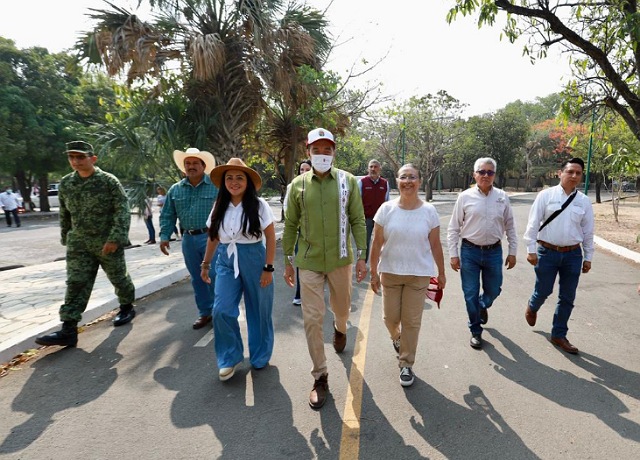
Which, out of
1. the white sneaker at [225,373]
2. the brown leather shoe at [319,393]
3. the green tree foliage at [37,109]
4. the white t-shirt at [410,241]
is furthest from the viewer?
the green tree foliage at [37,109]

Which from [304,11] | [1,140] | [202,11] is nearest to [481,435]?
[202,11]

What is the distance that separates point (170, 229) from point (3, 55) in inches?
1042

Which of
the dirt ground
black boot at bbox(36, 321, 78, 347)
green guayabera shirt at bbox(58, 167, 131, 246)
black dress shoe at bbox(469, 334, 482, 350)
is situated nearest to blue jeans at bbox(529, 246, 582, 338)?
black dress shoe at bbox(469, 334, 482, 350)

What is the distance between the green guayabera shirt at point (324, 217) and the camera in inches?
116

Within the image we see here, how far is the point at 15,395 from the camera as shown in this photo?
10.2 ft

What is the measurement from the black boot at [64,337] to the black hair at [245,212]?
77.8 inches

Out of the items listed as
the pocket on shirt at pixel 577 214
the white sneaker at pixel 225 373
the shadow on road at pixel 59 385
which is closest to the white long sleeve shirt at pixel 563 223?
the pocket on shirt at pixel 577 214

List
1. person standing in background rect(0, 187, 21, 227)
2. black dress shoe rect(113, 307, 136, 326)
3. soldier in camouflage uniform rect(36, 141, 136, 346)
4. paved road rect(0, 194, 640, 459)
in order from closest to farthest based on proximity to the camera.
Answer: paved road rect(0, 194, 640, 459) → soldier in camouflage uniform rect(36, 141, 136, 346) → black dress shoe rect(113, 307, 136, 326) → person standing in background rect(0, 187, 21, 227)

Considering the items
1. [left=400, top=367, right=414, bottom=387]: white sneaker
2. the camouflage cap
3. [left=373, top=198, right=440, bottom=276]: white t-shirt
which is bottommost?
[left=400, top=367, right=414, bottom=387]: white sneaker

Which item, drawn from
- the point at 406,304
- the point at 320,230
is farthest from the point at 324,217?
the point at 406,304

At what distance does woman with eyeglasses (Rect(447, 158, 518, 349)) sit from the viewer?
3.76m

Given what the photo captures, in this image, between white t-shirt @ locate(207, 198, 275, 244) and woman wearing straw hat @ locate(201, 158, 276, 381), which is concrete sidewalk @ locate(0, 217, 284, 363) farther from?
white t-shirt @ locate(207, 198, 275, 244)

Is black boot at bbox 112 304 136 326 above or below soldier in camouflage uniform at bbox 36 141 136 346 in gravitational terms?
below

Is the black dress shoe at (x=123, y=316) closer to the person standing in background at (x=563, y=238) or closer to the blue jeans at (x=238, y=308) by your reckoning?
the blue jeans at (x=238, y=308)
